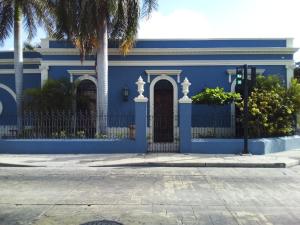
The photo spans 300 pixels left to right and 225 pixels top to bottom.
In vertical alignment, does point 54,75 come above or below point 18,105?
above

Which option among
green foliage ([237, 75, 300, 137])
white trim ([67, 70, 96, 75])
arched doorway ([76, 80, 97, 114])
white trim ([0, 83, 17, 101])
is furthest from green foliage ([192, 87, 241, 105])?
white trim ([0, 83, 17, 101])

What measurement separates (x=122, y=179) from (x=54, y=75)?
13.5 meters

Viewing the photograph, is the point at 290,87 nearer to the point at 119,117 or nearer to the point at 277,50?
the point at 277,50

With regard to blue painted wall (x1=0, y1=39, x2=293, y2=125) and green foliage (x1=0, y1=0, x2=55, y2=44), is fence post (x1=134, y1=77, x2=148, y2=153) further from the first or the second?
green foliage (x1=0, y1=0, x2=55, y2=44)

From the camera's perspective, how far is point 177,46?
82.2ft

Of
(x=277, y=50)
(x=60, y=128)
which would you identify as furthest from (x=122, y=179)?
(x=277, y=50)

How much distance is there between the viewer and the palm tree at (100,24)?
20.7 m

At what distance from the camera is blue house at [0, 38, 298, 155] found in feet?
82.0

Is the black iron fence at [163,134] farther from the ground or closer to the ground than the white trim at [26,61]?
closer to the ground

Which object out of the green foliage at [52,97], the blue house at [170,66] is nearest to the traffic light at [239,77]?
the blue house at [170,66]

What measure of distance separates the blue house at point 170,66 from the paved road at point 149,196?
10237 mm

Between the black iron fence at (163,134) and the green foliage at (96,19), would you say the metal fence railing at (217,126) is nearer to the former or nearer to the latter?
the black iron fence at (163,134)

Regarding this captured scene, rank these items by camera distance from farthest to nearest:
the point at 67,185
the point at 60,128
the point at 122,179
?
1. the point at 60,128
2. the point at 122,179
3. the point at 67,185

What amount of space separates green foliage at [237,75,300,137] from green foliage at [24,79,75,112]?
7943 millimetres
